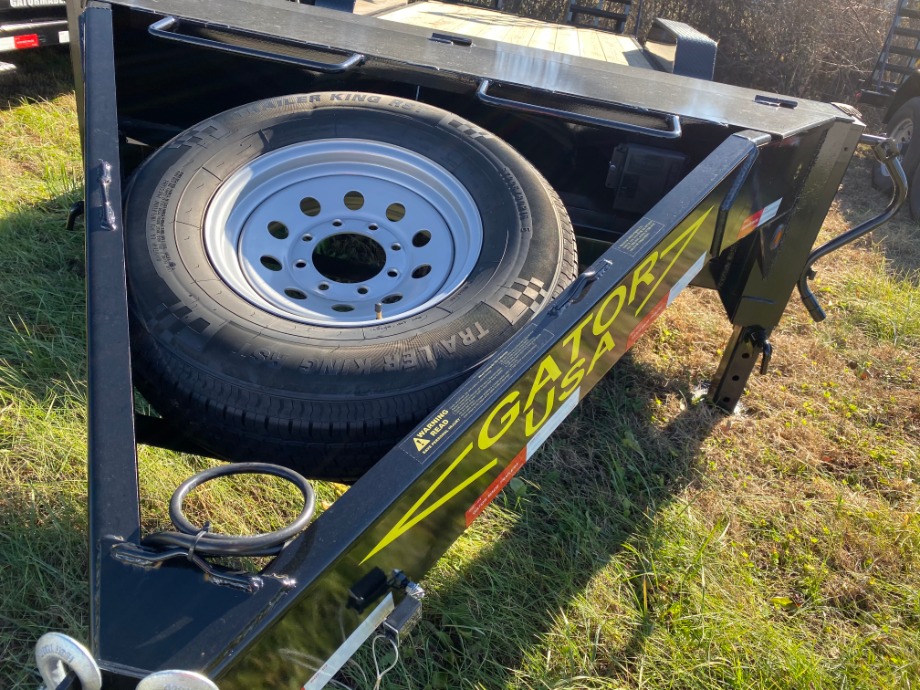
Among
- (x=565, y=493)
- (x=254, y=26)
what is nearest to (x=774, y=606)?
(x=565, y=493)

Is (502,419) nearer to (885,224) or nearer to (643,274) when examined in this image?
(643,274)

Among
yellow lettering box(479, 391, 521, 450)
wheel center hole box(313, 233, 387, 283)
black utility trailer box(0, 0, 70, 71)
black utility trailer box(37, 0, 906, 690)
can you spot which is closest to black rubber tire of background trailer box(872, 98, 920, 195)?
black utility trailer box(37, 0, 906, 690)

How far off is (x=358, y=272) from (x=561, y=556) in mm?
1225

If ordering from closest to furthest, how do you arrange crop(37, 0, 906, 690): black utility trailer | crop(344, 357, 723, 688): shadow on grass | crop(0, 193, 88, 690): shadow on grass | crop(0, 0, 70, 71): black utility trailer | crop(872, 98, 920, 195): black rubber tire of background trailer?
crop(37, 0, 906, 690): black utility trailer < crop(0, 193, 88, 690): shadow on grass < crop(344, 357, 723, 688): shadow on grass < crop(0, 0, 70, 71): black utility trailer < crop(872, 98, 920, 195): black rubber tire of background trailer

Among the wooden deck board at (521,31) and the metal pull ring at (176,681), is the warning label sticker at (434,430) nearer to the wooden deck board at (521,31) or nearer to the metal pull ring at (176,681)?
the metal pull ring at (176,681)

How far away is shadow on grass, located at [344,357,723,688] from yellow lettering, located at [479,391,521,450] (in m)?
0.91

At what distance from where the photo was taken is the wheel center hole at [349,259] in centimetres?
266

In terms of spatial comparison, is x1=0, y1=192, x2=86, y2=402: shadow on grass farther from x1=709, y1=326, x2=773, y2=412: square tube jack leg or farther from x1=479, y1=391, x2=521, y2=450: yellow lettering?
x1=709, y1=326, x2=773, y2=412: square tube jack leg

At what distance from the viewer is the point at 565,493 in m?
2.60

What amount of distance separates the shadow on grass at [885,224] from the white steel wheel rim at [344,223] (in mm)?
3907

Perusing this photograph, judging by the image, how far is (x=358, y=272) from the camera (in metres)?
2.70

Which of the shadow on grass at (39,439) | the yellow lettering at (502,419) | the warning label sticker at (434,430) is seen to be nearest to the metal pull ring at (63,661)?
the warning label sticker at (434,430)

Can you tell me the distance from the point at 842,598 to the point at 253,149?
2.31m

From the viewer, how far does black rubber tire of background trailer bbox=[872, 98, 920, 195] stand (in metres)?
6.07
